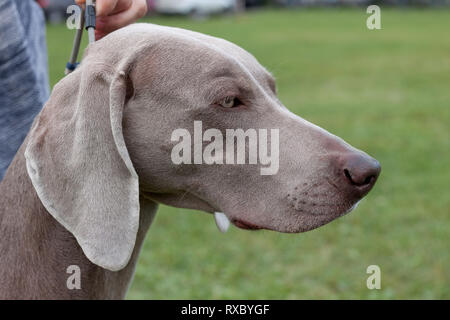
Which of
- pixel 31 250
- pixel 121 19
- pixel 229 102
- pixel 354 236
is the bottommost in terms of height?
pixel 354 236

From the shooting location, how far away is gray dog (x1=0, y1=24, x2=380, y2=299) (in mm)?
2229

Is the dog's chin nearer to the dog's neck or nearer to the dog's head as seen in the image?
the dog's head

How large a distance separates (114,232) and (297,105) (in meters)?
8.73

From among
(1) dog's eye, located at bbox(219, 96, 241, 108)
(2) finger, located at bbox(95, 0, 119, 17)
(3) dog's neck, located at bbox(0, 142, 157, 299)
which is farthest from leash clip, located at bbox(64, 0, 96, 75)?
(1) dog's eye, located at bbox(219, 96, 241, 108)

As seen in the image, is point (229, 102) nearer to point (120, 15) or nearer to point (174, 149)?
point (174, 149)

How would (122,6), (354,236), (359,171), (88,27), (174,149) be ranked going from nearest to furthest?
(359,171) → (174,149) → (88,27) → (122,6) → (354,236)

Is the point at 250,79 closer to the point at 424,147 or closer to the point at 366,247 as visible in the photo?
the point at 366,247

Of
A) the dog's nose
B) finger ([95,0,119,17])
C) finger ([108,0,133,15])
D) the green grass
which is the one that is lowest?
the green grass

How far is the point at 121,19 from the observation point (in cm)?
275

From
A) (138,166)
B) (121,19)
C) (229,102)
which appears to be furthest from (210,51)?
(121,19)

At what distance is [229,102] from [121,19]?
69 cm

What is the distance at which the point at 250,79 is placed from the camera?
2.39m

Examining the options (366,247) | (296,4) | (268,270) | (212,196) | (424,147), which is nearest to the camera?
(212,196)
